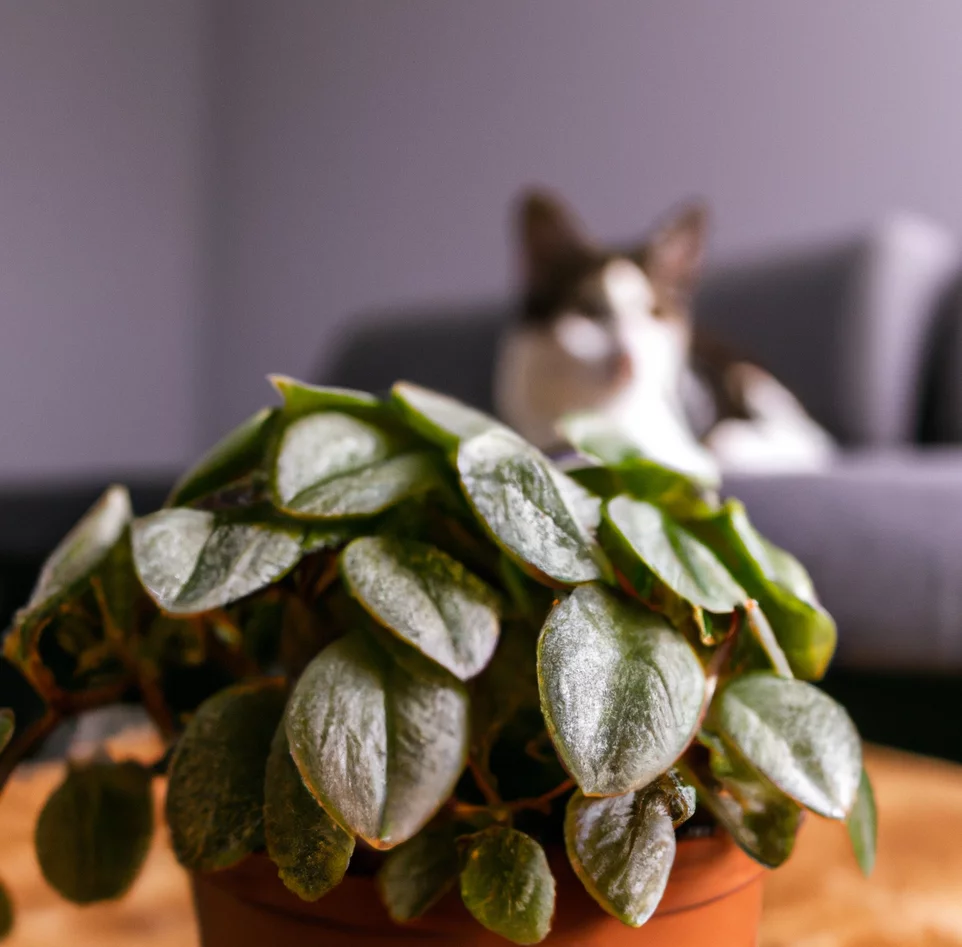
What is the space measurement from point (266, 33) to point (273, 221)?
2.17 ft

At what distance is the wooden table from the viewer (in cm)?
44

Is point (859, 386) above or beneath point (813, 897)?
beneath

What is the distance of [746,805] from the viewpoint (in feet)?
0.99

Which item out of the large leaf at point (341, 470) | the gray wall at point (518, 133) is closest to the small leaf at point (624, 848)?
the large leaf at point (341, 470)

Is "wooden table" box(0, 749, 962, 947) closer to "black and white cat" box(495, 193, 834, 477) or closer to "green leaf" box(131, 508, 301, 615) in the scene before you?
"green leaf" box(131, 508, 301, 615)

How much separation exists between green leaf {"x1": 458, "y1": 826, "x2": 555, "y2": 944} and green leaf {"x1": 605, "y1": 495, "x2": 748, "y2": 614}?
0.29ft

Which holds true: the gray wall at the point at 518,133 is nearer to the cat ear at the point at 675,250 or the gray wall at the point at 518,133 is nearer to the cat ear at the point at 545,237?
the cat ear at the point at 675,250

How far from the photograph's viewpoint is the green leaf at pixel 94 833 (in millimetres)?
333

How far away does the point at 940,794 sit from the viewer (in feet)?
2.14

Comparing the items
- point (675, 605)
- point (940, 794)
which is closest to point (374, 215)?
point (940, 794)

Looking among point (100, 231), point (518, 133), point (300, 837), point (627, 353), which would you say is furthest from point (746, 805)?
point (100, 231)

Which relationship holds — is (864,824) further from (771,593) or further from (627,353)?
(627,353)

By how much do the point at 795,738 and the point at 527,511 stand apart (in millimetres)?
107

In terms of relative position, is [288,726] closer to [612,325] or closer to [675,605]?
[675,605]
